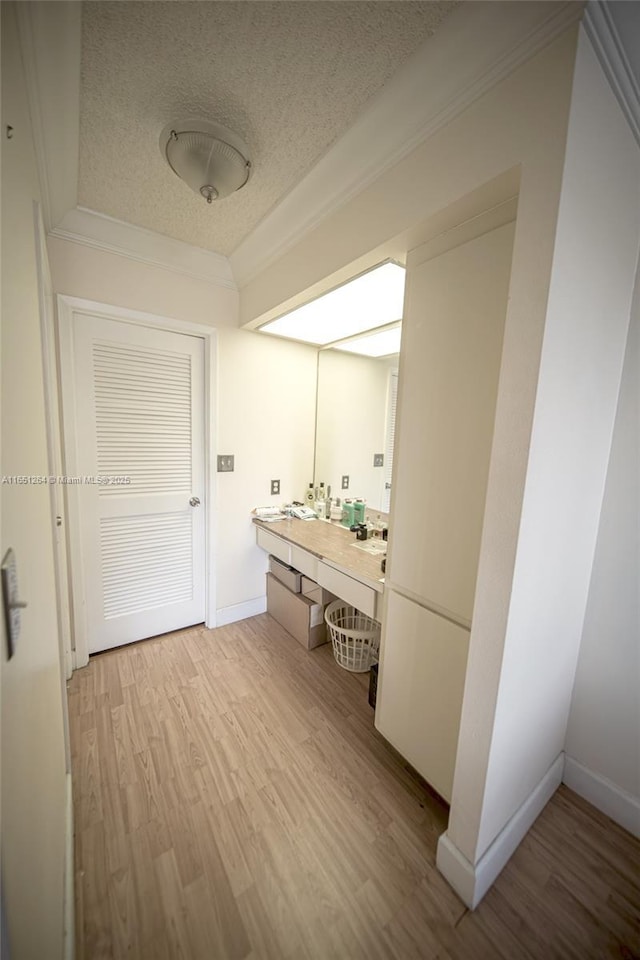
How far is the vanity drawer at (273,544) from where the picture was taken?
2.26 meters

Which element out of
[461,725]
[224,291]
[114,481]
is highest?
[224,291]

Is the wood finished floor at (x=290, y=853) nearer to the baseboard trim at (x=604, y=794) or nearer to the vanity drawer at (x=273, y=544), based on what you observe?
the baseboard trim at (x=604, y=794)

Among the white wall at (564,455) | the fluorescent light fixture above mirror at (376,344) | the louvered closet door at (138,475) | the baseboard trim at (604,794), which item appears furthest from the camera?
the fluorescent light fixture above mirror at (376,344)

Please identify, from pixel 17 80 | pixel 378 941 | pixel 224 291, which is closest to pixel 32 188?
pixel 17 80

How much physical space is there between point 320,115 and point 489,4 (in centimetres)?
52

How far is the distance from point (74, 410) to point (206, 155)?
1.38 meters

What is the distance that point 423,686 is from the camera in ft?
4.29

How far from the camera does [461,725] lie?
1.07m

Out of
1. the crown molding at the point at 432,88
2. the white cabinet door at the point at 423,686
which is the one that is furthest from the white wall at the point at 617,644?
the crown molding at the point at 432,88

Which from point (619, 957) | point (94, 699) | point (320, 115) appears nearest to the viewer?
point (619, 957)

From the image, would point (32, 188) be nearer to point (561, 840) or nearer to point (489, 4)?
point (489, 4)

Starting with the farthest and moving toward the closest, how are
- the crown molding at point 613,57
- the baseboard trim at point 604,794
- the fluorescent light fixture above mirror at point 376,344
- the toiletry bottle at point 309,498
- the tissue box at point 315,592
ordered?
the toiletry bottle at point 309,498 < the tissue box at point 315,592 < the fluorescent light fixture above mirror at point 376,344 < the baseboard trim at point 604,794 < the crown molding at point 613,57

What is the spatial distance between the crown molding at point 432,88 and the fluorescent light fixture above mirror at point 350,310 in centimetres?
30

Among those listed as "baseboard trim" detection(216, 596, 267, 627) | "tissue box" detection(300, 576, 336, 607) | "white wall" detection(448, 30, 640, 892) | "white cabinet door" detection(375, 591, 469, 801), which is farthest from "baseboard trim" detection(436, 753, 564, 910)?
"baseboard trim" detection(216, 596, 267, 627)
